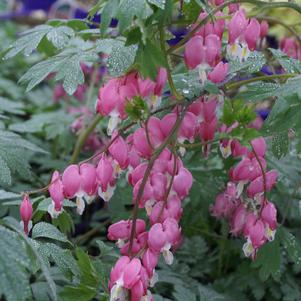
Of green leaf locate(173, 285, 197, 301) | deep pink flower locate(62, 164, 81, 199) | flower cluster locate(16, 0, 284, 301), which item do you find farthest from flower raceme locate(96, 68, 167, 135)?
green leaf locate(173, 285, 197, 301)

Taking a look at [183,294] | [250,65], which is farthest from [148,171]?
[183,294]

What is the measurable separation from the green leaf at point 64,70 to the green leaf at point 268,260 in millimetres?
607

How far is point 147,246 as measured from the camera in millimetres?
1211

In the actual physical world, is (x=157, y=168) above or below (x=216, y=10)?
below

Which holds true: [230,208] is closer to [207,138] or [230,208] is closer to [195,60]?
[207,138]

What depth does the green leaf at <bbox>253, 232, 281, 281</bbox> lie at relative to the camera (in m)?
1.62

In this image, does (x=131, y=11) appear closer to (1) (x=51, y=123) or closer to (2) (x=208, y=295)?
(2) (x=208, y=295)

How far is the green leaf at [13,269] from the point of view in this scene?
1015 mm

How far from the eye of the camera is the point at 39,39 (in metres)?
1.63

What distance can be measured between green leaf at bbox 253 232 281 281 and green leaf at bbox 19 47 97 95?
0.61 m

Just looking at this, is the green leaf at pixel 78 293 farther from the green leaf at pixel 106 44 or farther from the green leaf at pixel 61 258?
the green leaf at pixel 106 44

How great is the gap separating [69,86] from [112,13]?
331mm

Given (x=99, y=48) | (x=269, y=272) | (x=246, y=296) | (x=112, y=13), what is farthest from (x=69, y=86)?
(x=246, y=296)

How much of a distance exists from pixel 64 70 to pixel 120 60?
0.21 m
